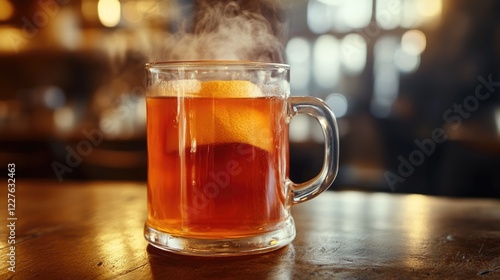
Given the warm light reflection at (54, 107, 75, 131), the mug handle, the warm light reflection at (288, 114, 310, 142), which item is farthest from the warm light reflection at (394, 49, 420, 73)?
the mug handle

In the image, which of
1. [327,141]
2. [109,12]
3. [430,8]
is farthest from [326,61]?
[327,141]

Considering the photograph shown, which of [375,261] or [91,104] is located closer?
[375,261]

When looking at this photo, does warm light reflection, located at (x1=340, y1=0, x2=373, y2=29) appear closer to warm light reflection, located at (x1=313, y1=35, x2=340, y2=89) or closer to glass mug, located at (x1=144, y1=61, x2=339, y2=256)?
warm light reflection, located at (x1=313, y1=35, x2=340, y2=89)

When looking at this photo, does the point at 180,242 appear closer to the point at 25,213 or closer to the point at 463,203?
the point at 25,213

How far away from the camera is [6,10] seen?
468 cm

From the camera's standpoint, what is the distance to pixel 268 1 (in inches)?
166

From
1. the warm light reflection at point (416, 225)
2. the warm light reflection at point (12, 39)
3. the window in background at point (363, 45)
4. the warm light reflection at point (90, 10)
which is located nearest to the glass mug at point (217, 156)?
the warm light reflection at point (416, 225)

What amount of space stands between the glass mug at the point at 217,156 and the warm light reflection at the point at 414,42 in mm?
3574

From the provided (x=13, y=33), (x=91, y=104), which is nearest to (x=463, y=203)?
(x=91, y=104)

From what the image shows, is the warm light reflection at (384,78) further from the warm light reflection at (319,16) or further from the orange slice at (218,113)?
the orange slice at (218,113)

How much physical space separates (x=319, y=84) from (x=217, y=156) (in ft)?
12.3

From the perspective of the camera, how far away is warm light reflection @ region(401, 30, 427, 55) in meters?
4.15

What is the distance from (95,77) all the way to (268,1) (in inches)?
64.3

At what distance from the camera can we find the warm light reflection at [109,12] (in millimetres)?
4473
